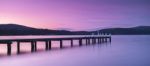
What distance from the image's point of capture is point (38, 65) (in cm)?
1691

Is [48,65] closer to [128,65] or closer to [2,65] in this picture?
[2,65]

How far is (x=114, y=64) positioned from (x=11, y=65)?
18.0ft

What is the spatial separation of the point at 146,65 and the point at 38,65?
558 centimetres

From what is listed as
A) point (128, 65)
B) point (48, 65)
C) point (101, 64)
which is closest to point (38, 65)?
point (48, 65)

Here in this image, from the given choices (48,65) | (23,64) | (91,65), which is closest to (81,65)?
(91,65)

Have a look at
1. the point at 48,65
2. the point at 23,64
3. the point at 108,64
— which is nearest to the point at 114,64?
the point at 108,64

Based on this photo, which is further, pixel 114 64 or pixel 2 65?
pixel 114 64

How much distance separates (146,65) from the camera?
17234 millimetres

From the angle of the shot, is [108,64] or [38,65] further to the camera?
[108,64]

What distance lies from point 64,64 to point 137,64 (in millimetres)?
3920

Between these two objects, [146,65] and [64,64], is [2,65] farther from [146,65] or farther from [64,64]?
[146,65]

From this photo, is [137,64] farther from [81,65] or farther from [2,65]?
[2,65]

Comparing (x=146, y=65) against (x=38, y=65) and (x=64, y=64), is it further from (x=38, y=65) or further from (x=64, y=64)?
(x=38, y=65)

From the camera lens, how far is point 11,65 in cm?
1719
